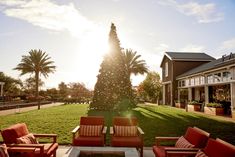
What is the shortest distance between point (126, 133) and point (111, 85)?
13.2 metres

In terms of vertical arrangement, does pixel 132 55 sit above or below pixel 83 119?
above

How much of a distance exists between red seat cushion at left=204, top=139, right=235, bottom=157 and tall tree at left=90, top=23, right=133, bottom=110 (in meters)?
16.2

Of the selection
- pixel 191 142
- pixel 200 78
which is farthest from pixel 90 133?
pixel 200 78

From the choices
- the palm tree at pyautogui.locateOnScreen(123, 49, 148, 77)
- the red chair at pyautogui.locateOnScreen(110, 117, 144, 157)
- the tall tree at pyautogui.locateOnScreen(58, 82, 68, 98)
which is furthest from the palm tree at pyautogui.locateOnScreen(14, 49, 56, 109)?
the red chair at pyautogui.locateOnScreen(110, 117, 144, 157)

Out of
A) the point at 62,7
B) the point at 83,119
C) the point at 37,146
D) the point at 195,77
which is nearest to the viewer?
the point at 37,146

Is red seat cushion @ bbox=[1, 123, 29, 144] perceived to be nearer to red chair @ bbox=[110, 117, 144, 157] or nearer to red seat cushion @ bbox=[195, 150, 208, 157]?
red chair @ bbox=[110, 117, 144, 157]

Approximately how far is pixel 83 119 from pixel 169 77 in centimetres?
2775

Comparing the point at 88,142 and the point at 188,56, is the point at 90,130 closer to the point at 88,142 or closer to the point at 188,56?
the point at 88,142

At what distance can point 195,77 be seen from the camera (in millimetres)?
26594

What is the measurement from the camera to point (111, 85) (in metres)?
21.3

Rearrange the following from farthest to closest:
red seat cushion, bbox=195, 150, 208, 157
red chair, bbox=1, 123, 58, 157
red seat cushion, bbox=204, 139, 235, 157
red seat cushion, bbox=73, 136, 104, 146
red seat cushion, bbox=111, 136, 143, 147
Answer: red seat cushion, bbox=73, 136, 104, 146, red seat cushion, bbox=111, 136, 143, 147, red chair, bbox=1, 123, 58, 157, red seat cushion, bbox=195, 150, 208, 157, red seat cushion, bbox=204, 139, 235, 157

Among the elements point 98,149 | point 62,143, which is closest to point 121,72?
point 62,143

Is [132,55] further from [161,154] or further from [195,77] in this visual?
[161,154]

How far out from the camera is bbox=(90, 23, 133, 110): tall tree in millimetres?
21172
